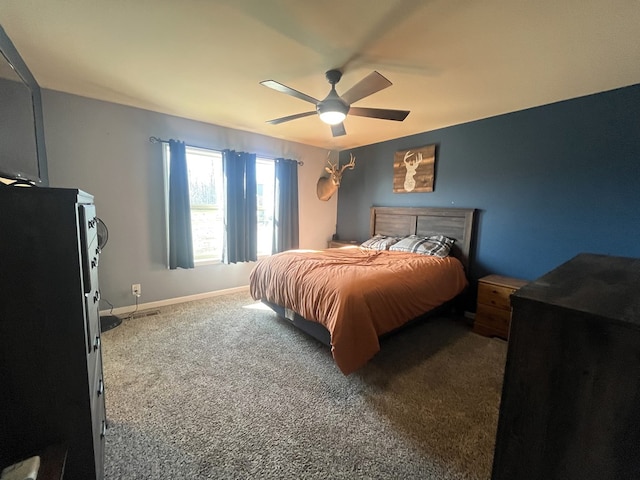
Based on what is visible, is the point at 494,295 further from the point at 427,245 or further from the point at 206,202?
the point at 206,202

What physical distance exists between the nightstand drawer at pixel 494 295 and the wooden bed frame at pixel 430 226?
44 cm

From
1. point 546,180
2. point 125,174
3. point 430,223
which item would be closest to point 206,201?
point 125,174

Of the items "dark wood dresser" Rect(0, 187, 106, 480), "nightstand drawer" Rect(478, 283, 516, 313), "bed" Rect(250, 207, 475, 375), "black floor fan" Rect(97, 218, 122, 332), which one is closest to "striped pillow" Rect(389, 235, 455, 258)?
"bed" Rect(250, 207, 475, 375)

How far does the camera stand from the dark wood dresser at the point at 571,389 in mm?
556

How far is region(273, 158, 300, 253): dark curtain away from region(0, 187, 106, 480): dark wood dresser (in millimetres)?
3363

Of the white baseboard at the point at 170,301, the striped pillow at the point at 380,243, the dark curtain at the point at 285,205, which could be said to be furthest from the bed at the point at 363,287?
the dark curtain at the point at 285,205

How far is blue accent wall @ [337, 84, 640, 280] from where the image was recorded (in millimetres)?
2312

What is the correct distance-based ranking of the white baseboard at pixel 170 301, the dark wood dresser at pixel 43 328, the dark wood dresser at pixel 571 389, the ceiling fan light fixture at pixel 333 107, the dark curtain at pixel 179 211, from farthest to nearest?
the dark curtain at pixel 179 211, the white baseboard at pixel 170 301, the ceiling fan light fixture at pixel 333 107, the dark wood dresser at pixel 43 328, the dark wood dresser at pixel 571 389

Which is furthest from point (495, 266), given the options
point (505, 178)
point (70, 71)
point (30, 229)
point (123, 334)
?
point (70, 71)

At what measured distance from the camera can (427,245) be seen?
3.40m

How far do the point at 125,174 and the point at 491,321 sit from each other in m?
4.42

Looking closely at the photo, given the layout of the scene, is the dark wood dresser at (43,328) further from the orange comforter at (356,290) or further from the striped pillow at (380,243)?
the striped pillow at (380,243)

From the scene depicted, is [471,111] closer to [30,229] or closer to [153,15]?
[153,15]

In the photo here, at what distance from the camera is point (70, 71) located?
7.42 feet
